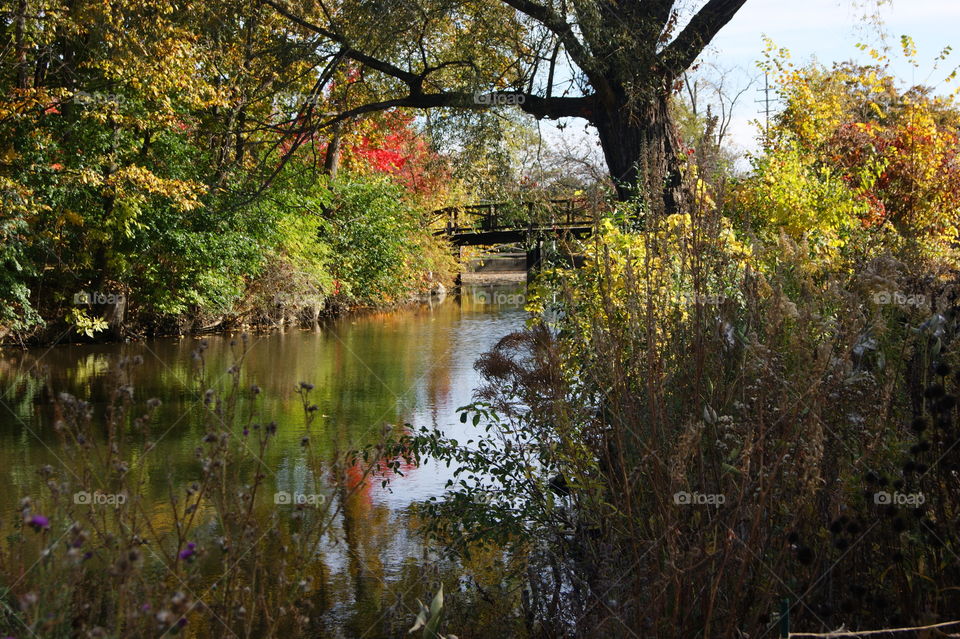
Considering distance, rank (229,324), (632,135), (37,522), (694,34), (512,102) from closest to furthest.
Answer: (37,522), (694,34), (632,135), (512,102), (229,324)

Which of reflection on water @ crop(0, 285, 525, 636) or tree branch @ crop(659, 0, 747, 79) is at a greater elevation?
tree branch @ crop(659, 0, 747, 79)

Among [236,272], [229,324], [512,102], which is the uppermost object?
[512,102]

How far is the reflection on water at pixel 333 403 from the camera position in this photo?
16.8 feet

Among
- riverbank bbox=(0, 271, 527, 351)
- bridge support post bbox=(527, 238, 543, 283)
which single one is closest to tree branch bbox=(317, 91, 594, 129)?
bridge support post bbox=(527, 238, 543, 283)

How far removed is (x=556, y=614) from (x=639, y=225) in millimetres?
3827

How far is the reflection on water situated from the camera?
511 centimetres

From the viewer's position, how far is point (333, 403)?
33.0 ft

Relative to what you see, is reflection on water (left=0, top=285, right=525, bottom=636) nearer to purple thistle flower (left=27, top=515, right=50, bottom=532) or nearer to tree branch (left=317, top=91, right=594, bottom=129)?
purple thistle flower (left=27, top=515, right=50, bottom=532)

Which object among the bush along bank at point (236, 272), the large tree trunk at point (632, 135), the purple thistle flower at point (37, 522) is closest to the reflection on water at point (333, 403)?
the bush along bank at point (236, 272)

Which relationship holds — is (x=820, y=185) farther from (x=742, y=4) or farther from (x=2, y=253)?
(x=2, y=253)

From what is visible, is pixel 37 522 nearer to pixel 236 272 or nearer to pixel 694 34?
pixel 694 34

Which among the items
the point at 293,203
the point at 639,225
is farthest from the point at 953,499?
the point at 293,203

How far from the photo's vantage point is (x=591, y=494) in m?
3.16

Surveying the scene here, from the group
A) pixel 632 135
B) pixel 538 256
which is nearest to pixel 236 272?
pixel 538 256
